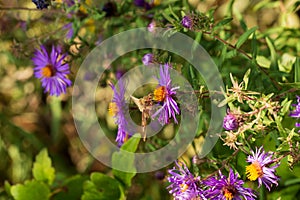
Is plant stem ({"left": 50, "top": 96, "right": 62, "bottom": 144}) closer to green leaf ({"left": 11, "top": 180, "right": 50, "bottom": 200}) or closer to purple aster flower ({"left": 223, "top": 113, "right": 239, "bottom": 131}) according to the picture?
green leaf ({"left": 11, "top": 180, "right": 50, "bottom": 200})

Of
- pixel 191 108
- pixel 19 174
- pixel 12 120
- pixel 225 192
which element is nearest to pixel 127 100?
pixel 191 108

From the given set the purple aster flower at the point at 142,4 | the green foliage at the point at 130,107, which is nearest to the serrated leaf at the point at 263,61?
the green foliage at the point at 130,107

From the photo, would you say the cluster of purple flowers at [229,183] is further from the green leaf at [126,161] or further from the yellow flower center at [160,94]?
the green leaf at [126,161]

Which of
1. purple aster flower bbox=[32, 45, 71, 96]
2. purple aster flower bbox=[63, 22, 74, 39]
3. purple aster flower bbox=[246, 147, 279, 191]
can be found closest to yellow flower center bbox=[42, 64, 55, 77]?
purple aster flower bbox=[32, 45, 71, 96]

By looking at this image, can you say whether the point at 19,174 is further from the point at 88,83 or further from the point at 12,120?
the point at 88,83

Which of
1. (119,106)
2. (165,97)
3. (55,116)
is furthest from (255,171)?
(55,116)

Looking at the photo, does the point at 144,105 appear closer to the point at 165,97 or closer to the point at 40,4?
the point at 165,97

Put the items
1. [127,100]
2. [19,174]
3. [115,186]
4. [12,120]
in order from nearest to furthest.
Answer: [127,100] < [115,186] < [19,174] < [12,120]

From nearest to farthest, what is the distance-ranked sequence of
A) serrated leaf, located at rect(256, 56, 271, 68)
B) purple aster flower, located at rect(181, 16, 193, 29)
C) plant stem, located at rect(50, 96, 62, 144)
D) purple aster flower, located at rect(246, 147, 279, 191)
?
purple aster flower, located at rect(246, 147, 279, 191), purple aster flower, located at rect(181, 16, 193, 29), serrated leaf, located at rect(256, 56, 271, 68), plant stem, located at rect(50, 96, 62, 144)
